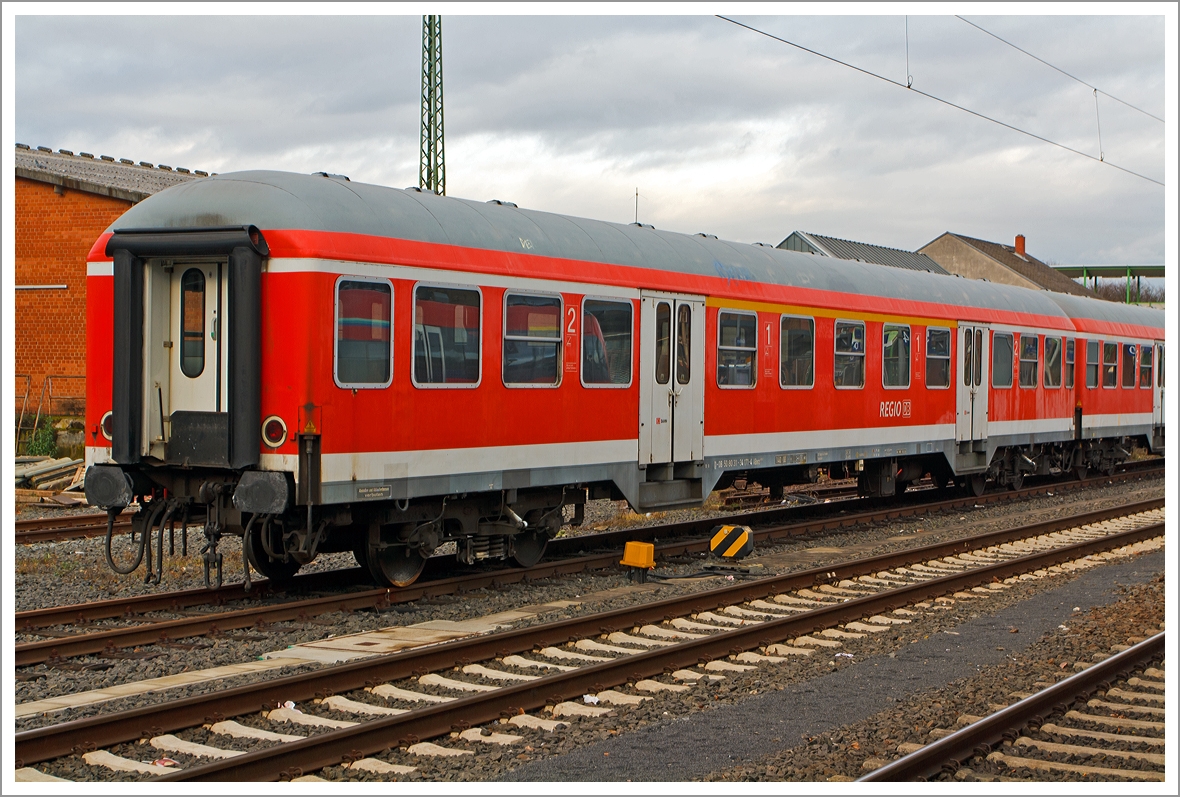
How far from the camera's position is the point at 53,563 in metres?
11.7

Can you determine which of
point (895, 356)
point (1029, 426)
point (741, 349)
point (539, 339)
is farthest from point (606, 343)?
point (1029, 426)

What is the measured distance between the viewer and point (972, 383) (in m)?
17.8

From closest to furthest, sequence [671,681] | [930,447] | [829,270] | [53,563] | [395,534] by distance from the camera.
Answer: [671,681] < [395,534] < [53,563] < [829,270] < [930,447]

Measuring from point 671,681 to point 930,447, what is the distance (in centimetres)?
1057

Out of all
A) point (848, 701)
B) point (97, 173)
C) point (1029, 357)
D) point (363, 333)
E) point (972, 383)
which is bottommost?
point (848, 701)

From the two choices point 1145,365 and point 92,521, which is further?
point 1145,365

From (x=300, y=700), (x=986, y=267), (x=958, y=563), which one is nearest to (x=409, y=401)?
(x=300, y=700)

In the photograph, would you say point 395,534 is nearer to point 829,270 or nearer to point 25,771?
point 25,771

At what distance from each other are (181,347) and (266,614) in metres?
→ 2.37

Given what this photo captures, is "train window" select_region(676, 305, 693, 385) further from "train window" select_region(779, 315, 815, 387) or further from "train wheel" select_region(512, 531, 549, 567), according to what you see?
"train wheel" select_region(512, 531, 549, 567)

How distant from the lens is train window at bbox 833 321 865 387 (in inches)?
592

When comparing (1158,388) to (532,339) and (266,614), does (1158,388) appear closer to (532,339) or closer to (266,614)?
(532,339)

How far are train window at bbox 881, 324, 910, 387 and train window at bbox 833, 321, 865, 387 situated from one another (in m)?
0.59

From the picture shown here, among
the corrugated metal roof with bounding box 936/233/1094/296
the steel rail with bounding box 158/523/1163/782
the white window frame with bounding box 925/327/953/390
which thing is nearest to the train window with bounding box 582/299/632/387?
the steel rail with bounding box 158/523/1163/782
